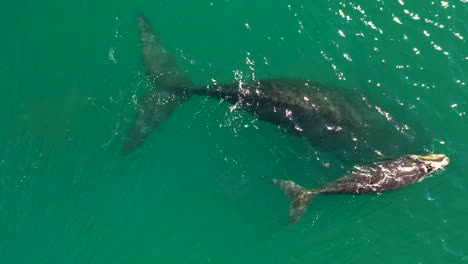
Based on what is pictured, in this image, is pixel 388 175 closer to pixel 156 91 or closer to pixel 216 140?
pixel 216 140

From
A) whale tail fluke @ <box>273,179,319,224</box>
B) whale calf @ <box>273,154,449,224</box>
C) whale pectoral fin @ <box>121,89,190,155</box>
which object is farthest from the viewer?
whale pectoral fin @ <box>121,89,190,155</box>

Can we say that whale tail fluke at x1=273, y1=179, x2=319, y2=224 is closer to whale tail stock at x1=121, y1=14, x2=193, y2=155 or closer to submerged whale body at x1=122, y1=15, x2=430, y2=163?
submerged whale body at x1=122, y1=15, x2=430, y2=163

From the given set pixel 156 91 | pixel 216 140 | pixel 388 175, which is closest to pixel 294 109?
pixel 216 140

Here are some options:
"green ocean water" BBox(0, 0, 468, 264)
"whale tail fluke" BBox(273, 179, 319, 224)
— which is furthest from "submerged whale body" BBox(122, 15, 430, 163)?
"whale tail fluke" BBox(273, 179, 319, 224)

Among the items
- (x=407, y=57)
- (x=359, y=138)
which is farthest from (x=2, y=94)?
(x=407, y=57)

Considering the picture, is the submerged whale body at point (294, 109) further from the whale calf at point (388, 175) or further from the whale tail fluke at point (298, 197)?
the whale tail fluke at point (298, 197)

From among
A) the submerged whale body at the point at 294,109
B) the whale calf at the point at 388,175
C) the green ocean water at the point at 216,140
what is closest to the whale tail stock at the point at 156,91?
the submerged whale body at the point at 294,109
